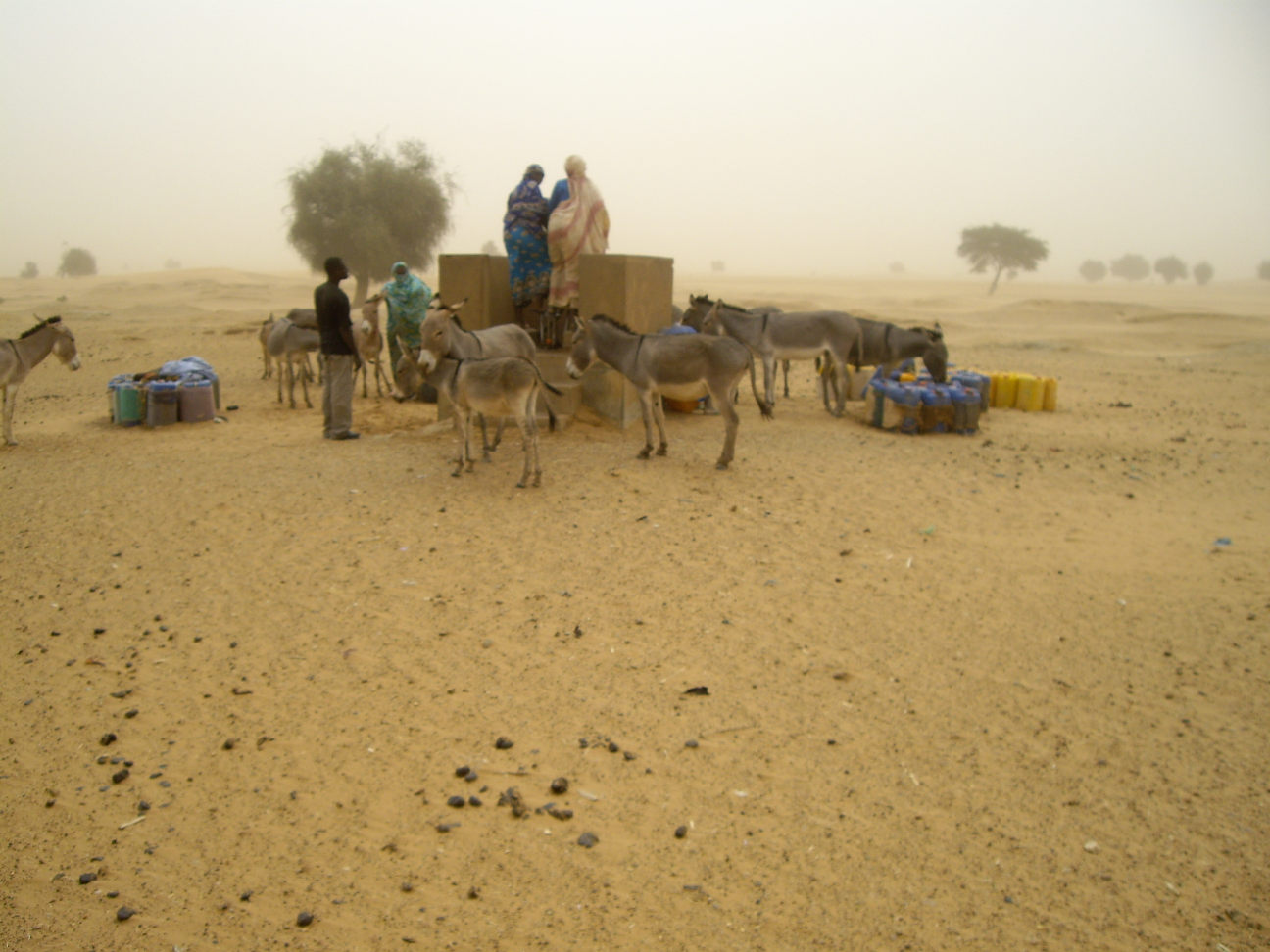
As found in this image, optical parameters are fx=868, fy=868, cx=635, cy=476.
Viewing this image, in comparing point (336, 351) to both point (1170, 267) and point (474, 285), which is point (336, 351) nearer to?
point (474, 285)

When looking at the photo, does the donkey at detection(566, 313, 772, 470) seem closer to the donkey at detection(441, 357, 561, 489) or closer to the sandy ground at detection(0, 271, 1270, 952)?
the sandy ground at detection(0, 271, 1270, 952)

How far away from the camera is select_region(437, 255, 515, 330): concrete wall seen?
1118cm

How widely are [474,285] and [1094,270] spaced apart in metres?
95.9

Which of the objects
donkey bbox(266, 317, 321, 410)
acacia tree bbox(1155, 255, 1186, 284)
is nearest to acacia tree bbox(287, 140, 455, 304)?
donkey bbox(266, 317, 321, 410)

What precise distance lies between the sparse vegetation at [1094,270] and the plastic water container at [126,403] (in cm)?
9823

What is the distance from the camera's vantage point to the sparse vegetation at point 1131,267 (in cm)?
8975

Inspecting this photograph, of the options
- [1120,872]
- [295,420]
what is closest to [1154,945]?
[1120,872]

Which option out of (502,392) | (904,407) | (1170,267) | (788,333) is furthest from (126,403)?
(1170,267)

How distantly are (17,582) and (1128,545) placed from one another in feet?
28.5

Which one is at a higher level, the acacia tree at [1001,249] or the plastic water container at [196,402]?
the acacia tree at [1001,249]

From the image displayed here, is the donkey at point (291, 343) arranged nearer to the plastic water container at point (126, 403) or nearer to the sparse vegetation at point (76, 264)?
the plastic water container at point (126, 403)

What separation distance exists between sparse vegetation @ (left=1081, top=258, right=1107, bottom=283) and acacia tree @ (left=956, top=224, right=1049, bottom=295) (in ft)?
140

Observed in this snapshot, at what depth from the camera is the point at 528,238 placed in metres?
A: 10.6

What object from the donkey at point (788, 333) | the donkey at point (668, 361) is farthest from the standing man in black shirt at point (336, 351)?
the donkey at point (788, 333)
